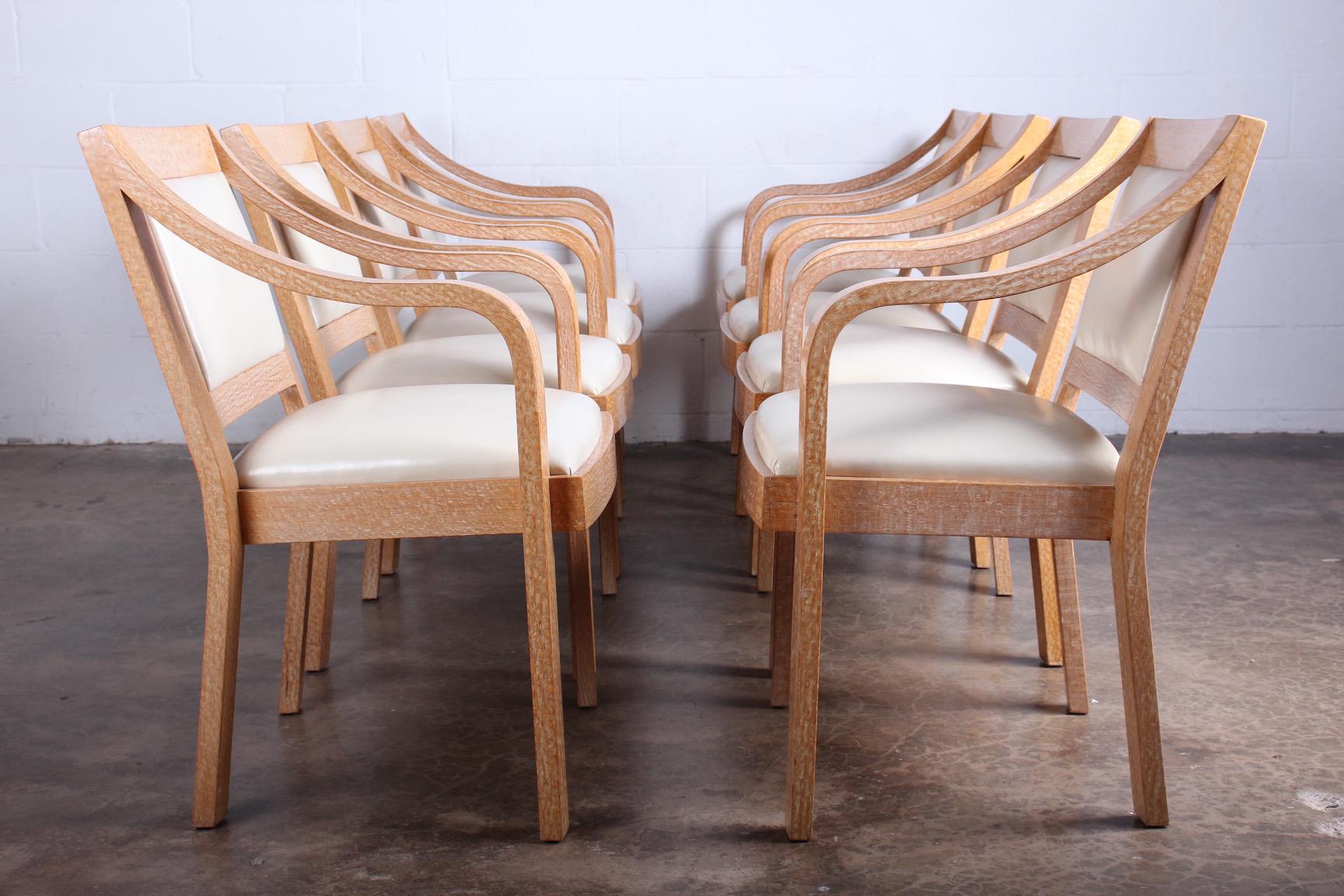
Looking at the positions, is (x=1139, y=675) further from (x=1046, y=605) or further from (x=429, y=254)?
(x=429, y=254)

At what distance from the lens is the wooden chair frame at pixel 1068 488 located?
1.38m

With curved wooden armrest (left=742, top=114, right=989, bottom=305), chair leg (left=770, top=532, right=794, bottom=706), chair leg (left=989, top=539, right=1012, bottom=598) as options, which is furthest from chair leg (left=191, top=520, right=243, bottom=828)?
curved wooden armrest (left=742, top=114, right=989, bottom=305)

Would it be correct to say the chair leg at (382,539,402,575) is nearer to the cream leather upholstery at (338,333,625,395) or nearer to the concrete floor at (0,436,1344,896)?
the concrete floor at (0,436,1344,896)

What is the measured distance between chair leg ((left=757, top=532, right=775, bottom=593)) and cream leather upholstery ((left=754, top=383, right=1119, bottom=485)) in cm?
74

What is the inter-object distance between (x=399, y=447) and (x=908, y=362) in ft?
3.00

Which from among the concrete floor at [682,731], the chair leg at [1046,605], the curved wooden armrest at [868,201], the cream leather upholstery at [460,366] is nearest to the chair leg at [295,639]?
the concrete floor at [682,731]

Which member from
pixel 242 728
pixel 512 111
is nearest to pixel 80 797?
pixel 242 728

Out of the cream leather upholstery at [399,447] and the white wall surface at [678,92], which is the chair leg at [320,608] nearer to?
the cream leather upholstery at [399,447]

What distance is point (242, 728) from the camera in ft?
6.04

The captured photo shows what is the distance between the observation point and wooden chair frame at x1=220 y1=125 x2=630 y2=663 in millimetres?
1670

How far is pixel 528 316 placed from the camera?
2.32m

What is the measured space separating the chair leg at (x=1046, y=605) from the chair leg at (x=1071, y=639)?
10 centimetres

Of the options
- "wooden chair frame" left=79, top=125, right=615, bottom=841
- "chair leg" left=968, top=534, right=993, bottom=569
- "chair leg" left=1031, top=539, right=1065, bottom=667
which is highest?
"wooden chair frame" left=79, top=125, right=615, bottom=841

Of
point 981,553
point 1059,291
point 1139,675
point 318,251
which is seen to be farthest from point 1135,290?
point 318,251
